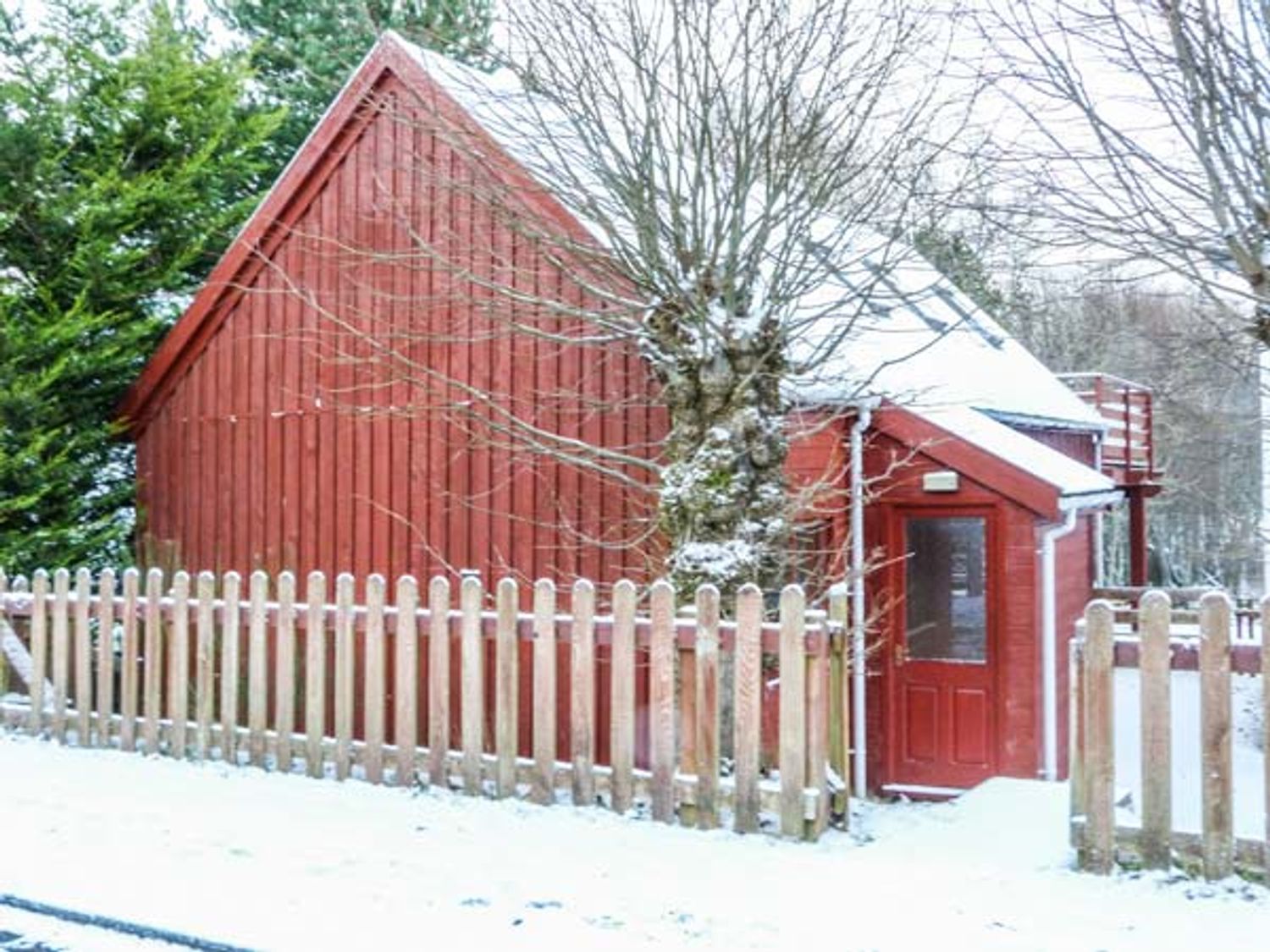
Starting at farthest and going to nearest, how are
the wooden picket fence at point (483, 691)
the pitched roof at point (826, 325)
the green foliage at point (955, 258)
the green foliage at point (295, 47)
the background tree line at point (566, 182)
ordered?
1. the green foliage at point (295, 47)
2. the pitched roof at point (826, 325)
3. the green foliage at point (955, 258)
4. the background tree line at point (566, 182)
5. the wooden picket fence at point (483, 691)

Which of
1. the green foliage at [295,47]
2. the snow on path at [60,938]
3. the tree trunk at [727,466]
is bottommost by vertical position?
the snow on path at [60,938]

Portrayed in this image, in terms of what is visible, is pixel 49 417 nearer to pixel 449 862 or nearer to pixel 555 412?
pixel 555 412

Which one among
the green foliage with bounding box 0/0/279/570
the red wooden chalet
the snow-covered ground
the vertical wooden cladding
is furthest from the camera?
the green foliage with bounding box 0/0/279/570

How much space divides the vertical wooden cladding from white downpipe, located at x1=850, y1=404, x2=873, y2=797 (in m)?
1.66

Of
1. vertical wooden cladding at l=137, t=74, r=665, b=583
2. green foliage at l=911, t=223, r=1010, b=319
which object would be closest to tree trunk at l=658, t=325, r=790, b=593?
green foliage at l=911, t=223, r=1010, b=319

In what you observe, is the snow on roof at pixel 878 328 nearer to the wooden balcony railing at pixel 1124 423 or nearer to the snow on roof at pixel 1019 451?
the snow on roof at pixel 1019 451

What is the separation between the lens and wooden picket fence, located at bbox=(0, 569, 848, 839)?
6.40m

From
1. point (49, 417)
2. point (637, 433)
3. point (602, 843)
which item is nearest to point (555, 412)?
point (637, 433)

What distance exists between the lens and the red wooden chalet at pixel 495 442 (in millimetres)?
9523

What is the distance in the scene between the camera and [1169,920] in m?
5.06

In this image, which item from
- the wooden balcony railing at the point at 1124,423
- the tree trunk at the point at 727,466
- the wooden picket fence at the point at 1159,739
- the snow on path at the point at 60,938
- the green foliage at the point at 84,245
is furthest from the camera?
the wooden balcony railing at the point at 1124,423

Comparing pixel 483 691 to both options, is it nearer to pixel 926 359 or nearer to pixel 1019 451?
pixel 1019 451

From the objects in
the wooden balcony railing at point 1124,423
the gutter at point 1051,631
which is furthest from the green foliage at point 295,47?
the gutter at point 1051,631

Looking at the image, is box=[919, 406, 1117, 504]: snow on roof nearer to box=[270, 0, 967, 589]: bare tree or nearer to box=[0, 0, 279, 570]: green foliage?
box=[270, 0, 967, 589]: bare tree
